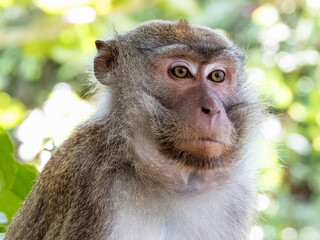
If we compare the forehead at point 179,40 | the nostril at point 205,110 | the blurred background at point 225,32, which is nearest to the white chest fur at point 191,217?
the nostril at point 205,110

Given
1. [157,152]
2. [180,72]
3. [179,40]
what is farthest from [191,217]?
[179,40]

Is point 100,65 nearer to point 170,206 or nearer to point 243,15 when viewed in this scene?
point 170,206

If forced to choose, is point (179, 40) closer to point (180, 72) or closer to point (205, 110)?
point (180, 72)

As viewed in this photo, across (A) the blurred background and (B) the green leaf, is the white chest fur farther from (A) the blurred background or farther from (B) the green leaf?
(A) the blurred background

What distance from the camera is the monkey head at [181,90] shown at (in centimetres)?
249

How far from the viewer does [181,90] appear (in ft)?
8.70

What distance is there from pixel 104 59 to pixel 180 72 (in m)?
0.40

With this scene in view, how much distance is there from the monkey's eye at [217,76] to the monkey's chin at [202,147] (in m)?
0.44

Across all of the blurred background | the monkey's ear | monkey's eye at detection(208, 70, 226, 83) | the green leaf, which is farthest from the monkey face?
the blurred background

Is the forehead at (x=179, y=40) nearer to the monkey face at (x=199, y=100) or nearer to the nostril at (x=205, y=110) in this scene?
the monkey face at (x=199, y=100)

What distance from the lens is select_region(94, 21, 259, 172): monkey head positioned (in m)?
2.49

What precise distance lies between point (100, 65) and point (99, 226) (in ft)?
2.81

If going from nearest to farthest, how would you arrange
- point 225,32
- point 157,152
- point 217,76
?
point 157,152 < point 217,76 < point 225,32

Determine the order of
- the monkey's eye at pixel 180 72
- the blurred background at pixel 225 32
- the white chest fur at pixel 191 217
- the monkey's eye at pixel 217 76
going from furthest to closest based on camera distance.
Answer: the blurred background at pixel 225 32
the monkey's eye at pixel 217 76
the monkey's eye at pixel 180 72
the white chest fur at pixel 191 217
